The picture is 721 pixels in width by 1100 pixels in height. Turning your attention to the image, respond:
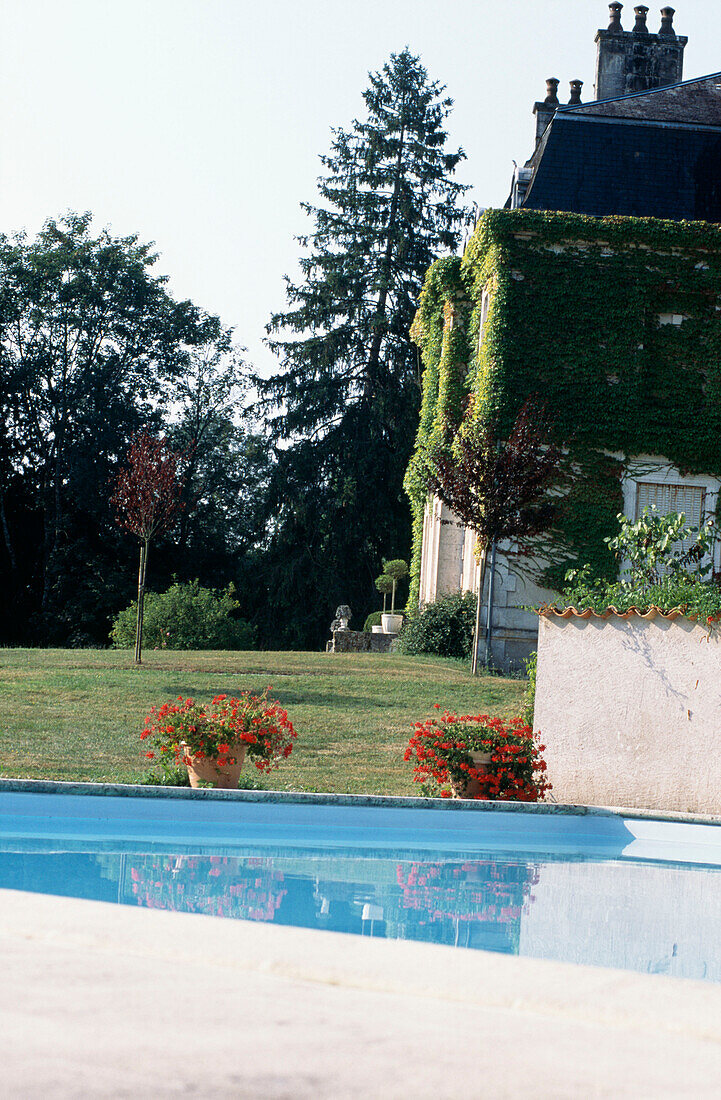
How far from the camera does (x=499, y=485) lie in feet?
60.2

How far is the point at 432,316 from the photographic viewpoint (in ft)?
87.8

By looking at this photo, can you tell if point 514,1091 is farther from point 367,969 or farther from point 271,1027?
point 367,969

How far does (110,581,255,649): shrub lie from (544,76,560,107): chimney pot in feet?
48.8

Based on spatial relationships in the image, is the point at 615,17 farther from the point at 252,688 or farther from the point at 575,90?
the point at 252,688

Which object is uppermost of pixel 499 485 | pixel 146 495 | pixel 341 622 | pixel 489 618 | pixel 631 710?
pixel 499 485

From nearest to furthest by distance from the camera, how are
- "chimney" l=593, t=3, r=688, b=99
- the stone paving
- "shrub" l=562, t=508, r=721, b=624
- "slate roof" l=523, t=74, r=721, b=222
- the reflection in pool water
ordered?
the stone paving
the reflection in pool water
"shrub" l=562, t=508, r=721, b=624
"slate roof" l=523, t=74, r=721, b=222
"chimney" l=593, t=3, r=688, b=99

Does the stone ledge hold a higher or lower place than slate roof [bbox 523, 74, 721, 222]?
lower

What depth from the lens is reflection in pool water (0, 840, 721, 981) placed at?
5836 mm

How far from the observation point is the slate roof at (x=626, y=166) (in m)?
23.0

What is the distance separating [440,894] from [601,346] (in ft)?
51.5

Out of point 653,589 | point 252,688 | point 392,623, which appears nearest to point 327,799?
point 653,589

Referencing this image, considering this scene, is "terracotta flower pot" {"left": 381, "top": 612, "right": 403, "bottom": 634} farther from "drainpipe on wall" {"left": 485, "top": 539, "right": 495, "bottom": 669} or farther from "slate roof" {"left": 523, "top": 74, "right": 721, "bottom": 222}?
"slate roof" {"left": 523, "top": 74, "right": 721, "bottom": 222}

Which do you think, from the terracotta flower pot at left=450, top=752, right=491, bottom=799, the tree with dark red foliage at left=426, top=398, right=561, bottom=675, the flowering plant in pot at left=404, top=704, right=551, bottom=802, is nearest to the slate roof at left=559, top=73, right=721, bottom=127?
the tree with dark red foliage at left=426, top=398, right=561, bottom=675

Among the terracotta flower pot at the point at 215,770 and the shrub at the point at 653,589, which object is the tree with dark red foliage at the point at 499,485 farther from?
the terracotta flower pot at the point at 215,770
